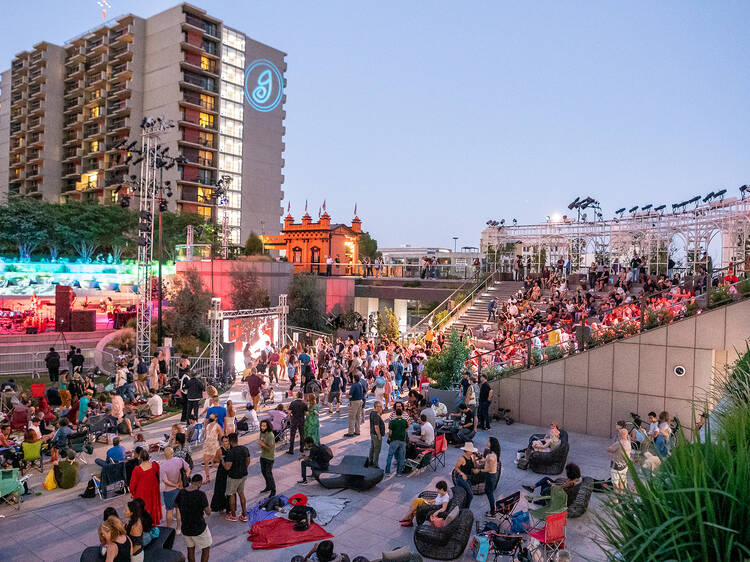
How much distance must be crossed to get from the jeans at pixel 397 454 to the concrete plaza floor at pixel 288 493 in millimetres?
202

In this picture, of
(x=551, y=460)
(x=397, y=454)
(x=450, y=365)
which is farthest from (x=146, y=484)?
(x=450, y=365)

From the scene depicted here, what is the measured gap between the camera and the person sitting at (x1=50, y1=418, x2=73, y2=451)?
11.2 metres

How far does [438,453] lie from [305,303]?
2546 cm

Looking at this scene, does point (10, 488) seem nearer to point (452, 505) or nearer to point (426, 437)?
point (452, 505)

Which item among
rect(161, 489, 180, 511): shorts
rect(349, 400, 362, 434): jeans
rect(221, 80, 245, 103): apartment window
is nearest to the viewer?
rect(161, 489, 180, 511): shorts

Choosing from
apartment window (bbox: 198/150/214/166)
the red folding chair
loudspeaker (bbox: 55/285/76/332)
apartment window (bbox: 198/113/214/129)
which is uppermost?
apartment window (bbox: 198/113/214/129)

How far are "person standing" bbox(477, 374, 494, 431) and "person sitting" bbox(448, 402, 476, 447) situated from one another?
3.22 feet

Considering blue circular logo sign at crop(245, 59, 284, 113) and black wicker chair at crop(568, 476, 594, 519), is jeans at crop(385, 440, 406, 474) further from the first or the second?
blue circular logo sign at crop(245, 59, 284, 113)

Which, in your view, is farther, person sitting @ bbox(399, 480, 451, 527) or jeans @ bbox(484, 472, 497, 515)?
jeans @ bbox(484, 472, 497, 515)

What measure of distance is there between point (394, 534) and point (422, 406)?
5749 mm

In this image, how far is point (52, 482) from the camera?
10055mm

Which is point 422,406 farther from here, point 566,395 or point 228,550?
point 228,550

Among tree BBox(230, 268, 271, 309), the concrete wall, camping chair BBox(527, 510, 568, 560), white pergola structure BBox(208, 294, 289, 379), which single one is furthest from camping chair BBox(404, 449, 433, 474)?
tree BBox(230, 268, 271, 309)

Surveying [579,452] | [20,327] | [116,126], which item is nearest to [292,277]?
[20,327]
